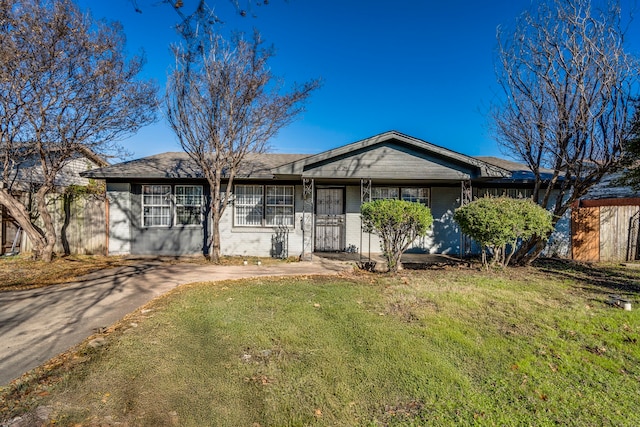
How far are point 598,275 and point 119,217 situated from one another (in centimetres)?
1459

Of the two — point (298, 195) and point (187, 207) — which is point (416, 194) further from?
point (187, 207)

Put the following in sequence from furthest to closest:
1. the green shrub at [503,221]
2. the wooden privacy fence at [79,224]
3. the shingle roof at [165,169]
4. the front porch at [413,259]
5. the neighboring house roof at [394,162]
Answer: the wooden privacy fence at [79,224] → the shingle roof at [165,169] → the neighboring house roof at [394,162] → the front porch at [413,259] → the green shrub at [503,221]

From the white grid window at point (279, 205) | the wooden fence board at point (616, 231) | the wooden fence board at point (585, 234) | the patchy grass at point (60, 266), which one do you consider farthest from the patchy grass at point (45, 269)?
the wooden fence board at point (616, 231)

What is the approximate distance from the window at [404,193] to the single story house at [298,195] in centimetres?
4

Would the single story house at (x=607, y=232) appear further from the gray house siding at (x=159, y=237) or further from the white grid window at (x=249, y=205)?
the gray house siding at (x=159, y=237)

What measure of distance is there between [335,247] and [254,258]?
303cm

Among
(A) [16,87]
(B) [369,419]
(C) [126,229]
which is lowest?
(B) [369,419]

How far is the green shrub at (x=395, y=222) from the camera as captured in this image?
7.54 m

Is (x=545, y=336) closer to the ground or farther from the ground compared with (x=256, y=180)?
closer to the ground

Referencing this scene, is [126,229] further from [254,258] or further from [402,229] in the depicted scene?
[402,229]

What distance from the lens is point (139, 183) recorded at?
11.2 metres

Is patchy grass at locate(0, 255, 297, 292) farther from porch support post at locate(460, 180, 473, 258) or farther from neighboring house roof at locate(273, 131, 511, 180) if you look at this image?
porch support post at locate(460, 180, 473, 258)

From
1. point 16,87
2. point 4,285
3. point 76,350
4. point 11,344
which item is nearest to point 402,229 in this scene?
point 76,350

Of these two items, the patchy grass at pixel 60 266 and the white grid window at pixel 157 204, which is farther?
the white grid window at pixel 157 204
